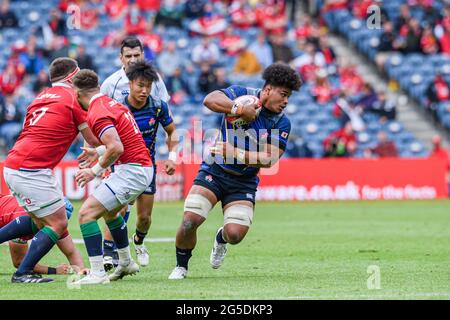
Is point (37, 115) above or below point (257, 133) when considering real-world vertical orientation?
above

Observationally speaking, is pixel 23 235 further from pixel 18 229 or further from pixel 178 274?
pixel 178 274

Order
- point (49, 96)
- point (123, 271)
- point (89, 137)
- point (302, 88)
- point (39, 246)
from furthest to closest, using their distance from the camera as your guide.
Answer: point (302, 88)
point (123, 271)
point (89, 137)
point (49, 96)
point (39, 246)

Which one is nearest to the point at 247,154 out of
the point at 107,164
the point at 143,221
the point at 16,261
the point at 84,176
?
the point at 107,164

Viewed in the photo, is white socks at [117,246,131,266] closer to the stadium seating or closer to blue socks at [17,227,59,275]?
blue socks at [17,227,59,275]

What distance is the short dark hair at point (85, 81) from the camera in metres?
10.6

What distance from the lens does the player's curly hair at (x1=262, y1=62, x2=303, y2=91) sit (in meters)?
11.2

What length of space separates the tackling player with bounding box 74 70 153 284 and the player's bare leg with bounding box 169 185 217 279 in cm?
72

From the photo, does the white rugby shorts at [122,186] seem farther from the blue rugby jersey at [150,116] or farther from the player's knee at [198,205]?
the blue rugby jersey at [150,116]

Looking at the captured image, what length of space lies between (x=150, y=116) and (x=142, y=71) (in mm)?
1768

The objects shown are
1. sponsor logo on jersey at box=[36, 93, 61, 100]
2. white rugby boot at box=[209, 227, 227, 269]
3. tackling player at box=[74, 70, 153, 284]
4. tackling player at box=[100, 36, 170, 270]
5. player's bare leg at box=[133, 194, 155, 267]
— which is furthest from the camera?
player's bare leg at box=[133, 194, 155, 267]

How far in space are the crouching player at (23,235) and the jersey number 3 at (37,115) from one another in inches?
47.4

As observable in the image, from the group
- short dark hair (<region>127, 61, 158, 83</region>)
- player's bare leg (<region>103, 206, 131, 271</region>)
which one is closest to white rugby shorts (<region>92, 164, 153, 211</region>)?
short dark hair (<region>127, 61, 158, 83</region>)

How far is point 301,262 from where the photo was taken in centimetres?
1312

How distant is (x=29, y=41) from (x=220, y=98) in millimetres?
18441
